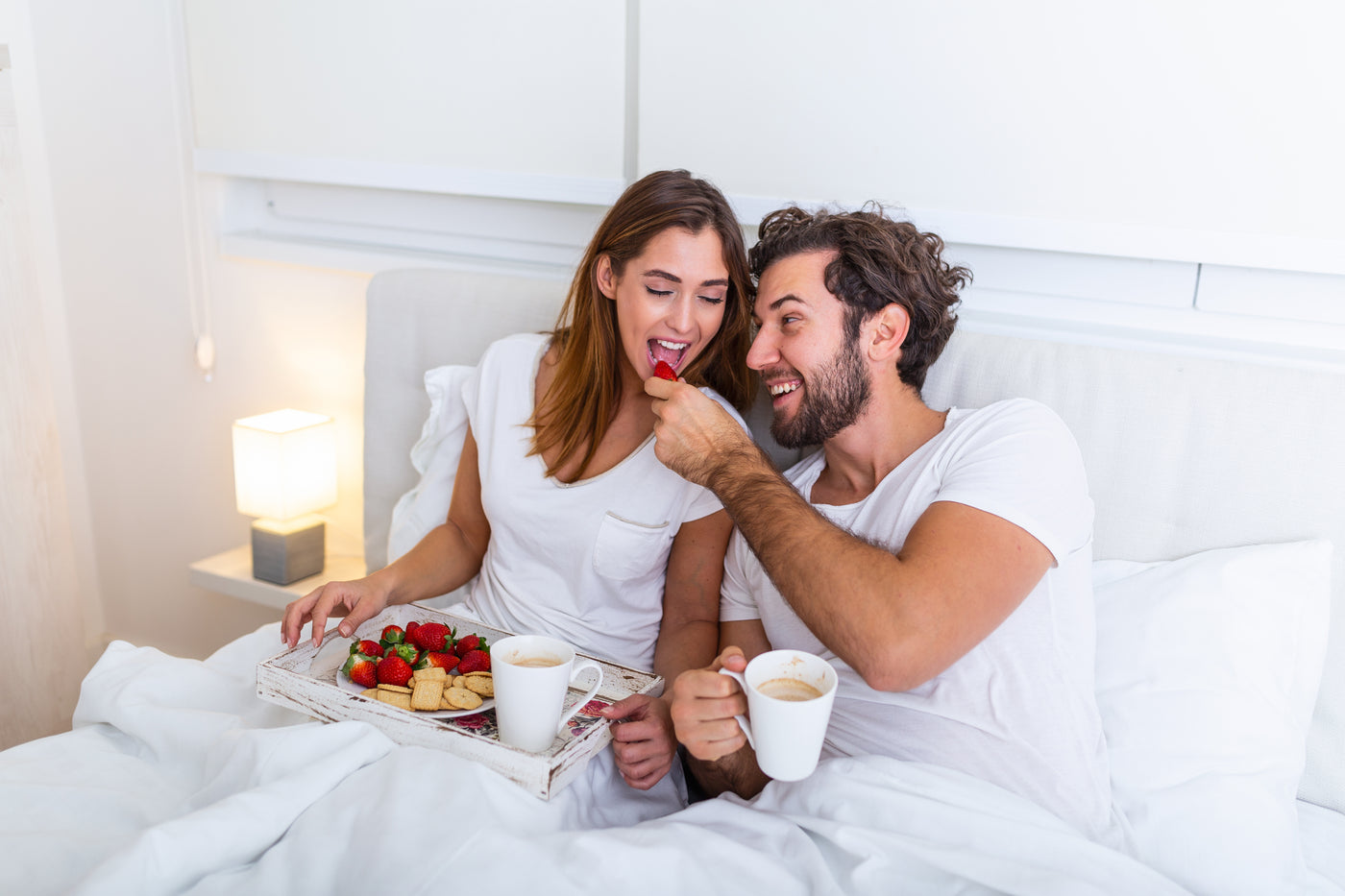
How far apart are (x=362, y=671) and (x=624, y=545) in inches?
17.3

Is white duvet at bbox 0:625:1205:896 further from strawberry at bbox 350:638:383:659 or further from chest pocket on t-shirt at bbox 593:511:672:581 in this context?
chest pocket on t-shirt at bbox 593:511:672:581

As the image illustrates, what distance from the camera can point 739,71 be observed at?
1762 mm

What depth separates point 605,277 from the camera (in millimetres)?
1616

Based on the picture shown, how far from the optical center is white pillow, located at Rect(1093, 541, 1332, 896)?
48.9 inches

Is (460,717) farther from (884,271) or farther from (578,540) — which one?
(884,271)

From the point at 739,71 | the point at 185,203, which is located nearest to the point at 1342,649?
the point at 739,71

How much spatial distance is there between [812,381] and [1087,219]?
54cm

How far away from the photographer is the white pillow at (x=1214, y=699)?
1241mm

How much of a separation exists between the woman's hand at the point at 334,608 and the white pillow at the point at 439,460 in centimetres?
28

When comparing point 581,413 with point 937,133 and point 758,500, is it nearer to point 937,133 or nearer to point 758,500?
point 758,500

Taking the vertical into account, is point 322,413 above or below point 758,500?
below

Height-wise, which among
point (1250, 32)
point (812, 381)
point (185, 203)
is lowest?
point (812, 381)

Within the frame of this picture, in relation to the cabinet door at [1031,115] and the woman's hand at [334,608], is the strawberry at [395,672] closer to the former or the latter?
the woman's hand at [334,608]

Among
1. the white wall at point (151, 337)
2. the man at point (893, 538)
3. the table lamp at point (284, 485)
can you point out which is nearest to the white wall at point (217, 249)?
the white wall at point (151, 337)
